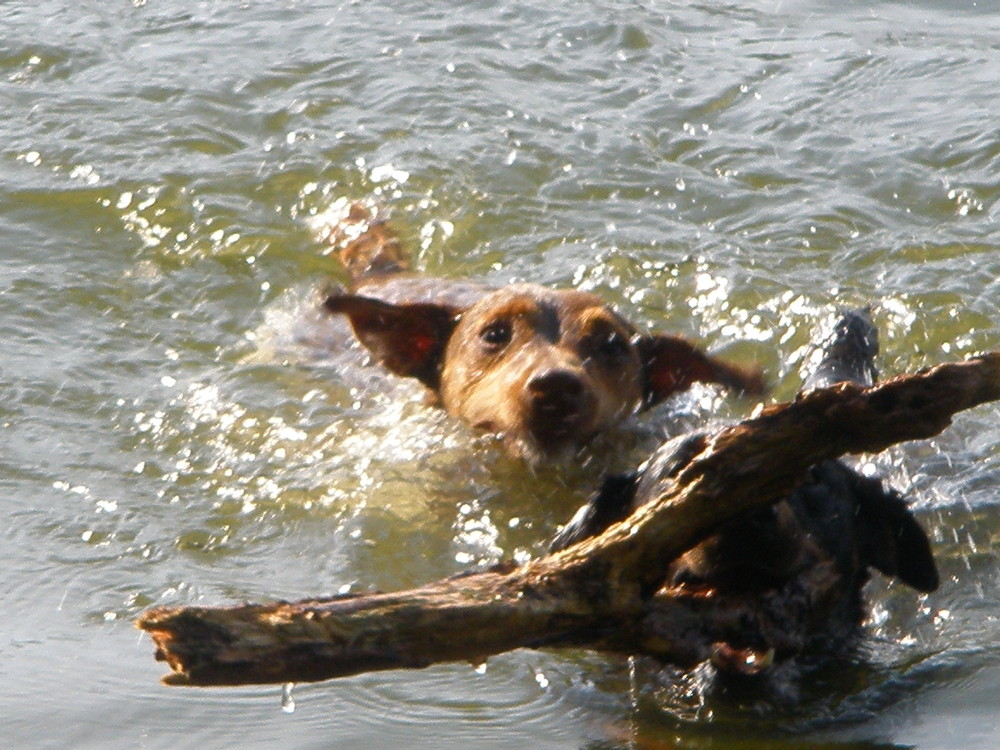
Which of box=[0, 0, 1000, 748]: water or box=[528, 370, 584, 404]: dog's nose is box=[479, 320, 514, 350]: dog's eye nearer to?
box=[0, 0, 1000, 748]: water

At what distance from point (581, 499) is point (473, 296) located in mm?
1589

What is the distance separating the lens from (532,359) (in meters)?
5.94

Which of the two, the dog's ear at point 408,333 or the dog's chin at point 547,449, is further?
the dog's ear at point 408,333

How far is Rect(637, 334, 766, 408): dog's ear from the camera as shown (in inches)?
235

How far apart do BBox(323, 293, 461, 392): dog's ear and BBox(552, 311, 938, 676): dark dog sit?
8.98 feet

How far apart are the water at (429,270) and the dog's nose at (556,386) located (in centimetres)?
31

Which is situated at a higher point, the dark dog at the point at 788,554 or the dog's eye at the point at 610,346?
the dark dog at the point at 788,554

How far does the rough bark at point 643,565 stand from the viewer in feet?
9.55

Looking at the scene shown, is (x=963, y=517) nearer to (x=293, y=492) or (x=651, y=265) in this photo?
(x=293, y=492)

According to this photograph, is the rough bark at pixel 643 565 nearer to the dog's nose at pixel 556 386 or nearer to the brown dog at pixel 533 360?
the dog's nose at pixel 556 386

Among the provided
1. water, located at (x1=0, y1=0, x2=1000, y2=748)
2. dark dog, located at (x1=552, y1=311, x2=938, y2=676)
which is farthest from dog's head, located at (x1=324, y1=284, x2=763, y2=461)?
dark dog, located at (x1=552, y1=311, x2=938, y2=676)

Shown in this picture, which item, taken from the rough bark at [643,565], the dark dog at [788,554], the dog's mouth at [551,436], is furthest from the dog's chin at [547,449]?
the rough bark at [643,565]

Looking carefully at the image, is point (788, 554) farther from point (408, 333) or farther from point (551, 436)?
point (408, 333)

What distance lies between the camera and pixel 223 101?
30.3 ft
